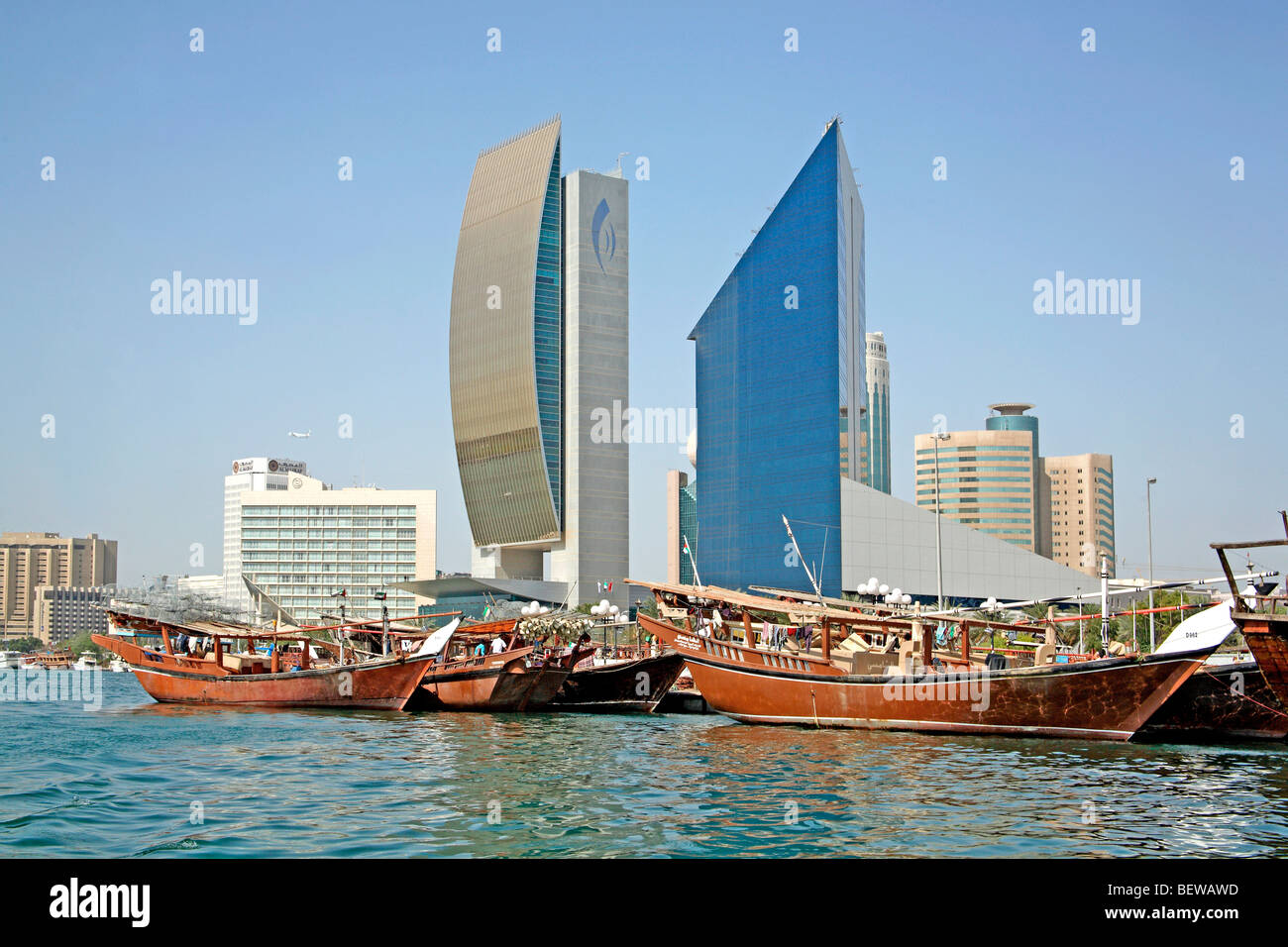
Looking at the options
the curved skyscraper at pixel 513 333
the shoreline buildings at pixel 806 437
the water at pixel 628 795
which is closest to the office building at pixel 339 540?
the curved skyscraper at pixel 513 333

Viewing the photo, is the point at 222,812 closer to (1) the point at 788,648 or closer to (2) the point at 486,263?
(1) the point at 788,648

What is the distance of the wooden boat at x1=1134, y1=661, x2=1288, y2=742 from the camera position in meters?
31.3

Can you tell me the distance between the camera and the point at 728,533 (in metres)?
139

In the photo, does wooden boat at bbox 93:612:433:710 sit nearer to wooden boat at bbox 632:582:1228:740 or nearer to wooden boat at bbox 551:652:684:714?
wooden boat at bbox 551:652:684:714

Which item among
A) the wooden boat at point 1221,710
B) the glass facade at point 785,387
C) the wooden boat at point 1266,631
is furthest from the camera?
the glass facade at point 785,387

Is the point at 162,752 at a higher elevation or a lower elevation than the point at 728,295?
lower

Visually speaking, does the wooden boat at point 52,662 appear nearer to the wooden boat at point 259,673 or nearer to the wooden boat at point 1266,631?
the wooden boat at point 259,673

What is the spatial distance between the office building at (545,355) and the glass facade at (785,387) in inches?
583

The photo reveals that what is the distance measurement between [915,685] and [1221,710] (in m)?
8.39

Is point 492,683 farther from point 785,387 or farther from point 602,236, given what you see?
point 602,236

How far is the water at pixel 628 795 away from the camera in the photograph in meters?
15.5

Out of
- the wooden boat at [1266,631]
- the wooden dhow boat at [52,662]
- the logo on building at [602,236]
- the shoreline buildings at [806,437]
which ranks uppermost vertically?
the logo on building at [602,236]

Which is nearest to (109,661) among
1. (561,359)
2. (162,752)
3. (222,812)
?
(561,359)
